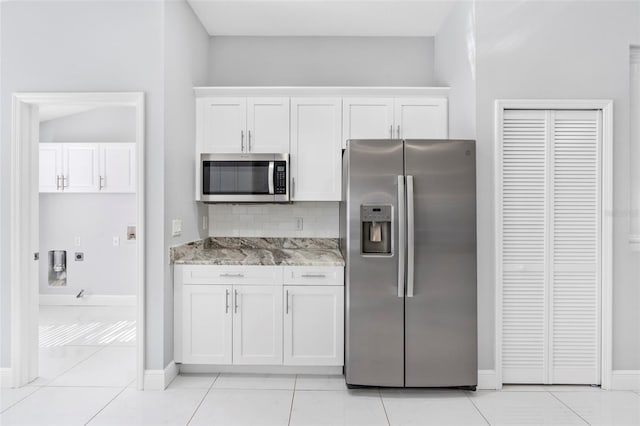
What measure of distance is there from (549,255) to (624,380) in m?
1.01

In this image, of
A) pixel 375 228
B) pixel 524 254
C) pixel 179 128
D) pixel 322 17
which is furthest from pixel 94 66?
pixel 524 254

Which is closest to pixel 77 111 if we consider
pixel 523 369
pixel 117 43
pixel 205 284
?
pixel 117 43

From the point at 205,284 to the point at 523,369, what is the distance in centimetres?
236

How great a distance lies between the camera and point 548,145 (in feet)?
8.75

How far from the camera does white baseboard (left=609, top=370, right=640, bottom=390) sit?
2646mm

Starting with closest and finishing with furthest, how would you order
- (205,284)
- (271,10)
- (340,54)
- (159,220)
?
(159,220)
(205,284)
(271,10)
(340,54)

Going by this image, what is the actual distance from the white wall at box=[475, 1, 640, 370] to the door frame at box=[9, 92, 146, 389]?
2363mm

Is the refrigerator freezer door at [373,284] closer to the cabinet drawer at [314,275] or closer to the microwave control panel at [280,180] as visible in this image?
the cabinet drawer at [314,275]

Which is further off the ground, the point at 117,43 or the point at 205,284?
the point at 117,43

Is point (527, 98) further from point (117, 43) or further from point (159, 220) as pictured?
point (117, 43)

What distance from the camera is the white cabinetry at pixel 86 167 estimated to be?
15.1 feet

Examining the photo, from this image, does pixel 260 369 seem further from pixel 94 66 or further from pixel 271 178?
pixel 94 66

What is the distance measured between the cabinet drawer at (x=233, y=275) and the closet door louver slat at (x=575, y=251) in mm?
1995

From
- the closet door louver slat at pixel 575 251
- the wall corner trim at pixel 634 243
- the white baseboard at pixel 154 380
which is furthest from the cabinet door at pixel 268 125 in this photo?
the wall corner trim at pixel 634 243
